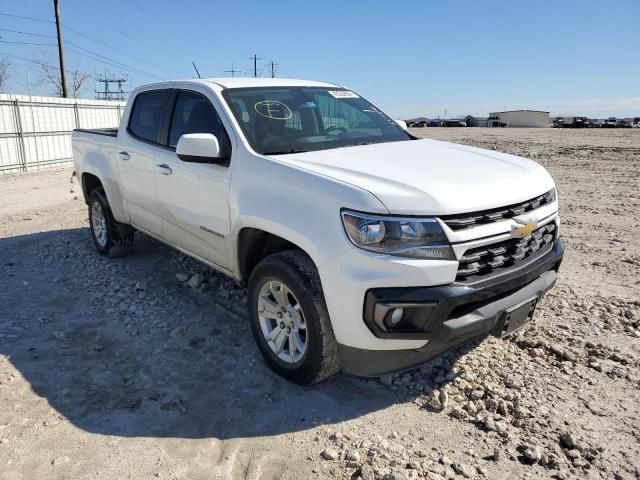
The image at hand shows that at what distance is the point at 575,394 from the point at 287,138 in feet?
8.28

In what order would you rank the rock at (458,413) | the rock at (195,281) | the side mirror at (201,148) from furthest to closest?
the rock at (195,281) → the side mirror at (201,148) → the rock at (458,413)

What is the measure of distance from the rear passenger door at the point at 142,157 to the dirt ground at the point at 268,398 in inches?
29.3

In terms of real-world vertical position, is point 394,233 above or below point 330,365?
above

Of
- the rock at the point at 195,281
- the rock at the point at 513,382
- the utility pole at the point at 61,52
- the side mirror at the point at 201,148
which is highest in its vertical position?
the utility pole at the point at 61,52

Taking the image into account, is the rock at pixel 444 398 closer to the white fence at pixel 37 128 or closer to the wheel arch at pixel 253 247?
the wheel arch at pixel 253 247

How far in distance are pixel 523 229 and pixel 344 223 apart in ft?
3.42

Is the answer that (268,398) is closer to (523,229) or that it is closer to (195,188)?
(195,188)

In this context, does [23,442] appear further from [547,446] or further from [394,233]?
[547,446]

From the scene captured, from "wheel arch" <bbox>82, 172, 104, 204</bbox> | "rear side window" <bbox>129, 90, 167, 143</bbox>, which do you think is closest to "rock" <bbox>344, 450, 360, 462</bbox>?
"rear side window" <bbox>129, 90, 167, 143</bbox>

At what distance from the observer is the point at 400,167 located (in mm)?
3127

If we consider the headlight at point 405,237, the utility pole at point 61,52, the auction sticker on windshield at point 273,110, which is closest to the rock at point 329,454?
the headlight at point 405,237

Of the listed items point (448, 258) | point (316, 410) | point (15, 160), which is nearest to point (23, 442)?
point (316, 410)

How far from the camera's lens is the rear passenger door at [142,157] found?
4652 millimetres

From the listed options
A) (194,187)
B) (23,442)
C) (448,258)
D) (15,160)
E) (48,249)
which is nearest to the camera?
(448,258)
